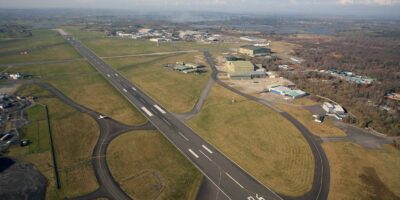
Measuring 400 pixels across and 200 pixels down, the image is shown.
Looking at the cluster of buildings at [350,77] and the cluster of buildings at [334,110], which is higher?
the cluster of buildings at [350,77]

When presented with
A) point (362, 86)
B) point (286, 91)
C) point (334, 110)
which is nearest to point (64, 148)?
point (286, 91)

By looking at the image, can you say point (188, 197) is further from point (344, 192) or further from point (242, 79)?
point (242, 79)

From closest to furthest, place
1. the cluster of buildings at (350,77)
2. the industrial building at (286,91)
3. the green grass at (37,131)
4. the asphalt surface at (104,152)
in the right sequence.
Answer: the asphalt surface at (104,152)
the green grass at (37,131)
the industrial building at (286,91)
the cluster of buildings at (350,77)

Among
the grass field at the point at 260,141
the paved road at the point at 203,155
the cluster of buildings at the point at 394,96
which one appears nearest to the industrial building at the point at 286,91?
the grass field at the point at 260,141

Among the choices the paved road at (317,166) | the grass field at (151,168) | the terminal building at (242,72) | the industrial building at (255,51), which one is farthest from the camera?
the industrial building at (255,51)

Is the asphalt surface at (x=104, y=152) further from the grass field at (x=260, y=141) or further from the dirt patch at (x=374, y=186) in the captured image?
the dirt patch at (x=374, y=186)

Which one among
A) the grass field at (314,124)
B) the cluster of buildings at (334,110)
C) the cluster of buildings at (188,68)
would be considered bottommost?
the grass field at (314,124)

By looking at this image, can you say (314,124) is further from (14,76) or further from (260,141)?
(14,76)
